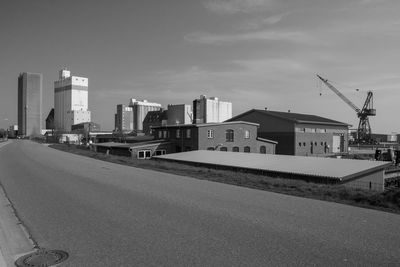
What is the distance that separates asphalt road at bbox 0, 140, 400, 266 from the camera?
20.9ft

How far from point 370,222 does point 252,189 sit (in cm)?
642

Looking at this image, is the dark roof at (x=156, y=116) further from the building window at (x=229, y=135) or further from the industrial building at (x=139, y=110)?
the building window at (x=229, y=135)

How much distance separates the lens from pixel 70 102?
621ft

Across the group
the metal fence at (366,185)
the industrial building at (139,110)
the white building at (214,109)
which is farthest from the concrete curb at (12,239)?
the industrial building at (139,110)

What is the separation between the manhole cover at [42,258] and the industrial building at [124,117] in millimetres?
175077

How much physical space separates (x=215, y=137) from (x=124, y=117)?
441 ft

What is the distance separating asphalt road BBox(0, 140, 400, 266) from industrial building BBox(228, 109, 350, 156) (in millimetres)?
55460

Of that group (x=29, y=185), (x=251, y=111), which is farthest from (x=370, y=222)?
(x=251, y=111)

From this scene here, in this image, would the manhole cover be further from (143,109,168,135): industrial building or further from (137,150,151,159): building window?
(143,109,168,135): industrial building

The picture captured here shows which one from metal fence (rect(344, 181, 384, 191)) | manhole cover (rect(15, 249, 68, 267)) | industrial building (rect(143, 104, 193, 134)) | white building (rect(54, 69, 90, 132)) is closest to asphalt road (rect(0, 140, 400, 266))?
manhole cover (rect(15, 249, 68, 267))

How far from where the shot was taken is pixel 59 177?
18781mm

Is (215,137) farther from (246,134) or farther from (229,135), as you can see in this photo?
(246,134)

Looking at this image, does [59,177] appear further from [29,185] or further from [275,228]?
[275,228]

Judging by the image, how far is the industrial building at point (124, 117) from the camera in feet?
590
